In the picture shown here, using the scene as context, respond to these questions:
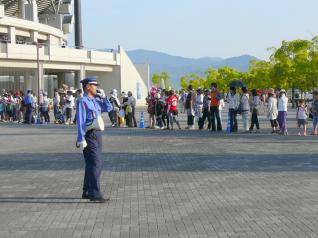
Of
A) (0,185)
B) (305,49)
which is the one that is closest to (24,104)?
(0,185)

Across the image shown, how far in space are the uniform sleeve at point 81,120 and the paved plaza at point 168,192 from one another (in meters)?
0.97

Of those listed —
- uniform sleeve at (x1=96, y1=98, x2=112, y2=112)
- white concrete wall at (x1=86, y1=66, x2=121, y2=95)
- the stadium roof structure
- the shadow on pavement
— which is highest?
the stadium roof structure

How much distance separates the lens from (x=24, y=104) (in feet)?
88.9

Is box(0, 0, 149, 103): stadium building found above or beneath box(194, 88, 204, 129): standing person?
above

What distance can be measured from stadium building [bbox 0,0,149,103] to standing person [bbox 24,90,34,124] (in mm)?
16211

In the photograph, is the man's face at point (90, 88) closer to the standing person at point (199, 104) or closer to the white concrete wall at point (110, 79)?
the standing person at point (199, 104)

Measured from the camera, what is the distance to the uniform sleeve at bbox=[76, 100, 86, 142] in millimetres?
7622

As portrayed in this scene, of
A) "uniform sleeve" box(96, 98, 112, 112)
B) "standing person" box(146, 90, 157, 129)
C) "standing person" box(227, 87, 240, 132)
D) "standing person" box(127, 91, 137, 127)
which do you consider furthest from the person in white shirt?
"uniform sleeve" box(96, 98, 112, 112)

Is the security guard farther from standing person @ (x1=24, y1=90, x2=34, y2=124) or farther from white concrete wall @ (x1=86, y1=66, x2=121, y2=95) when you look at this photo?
white concrete wall @ (x1=86, y1=66, x2=121, y2=95)

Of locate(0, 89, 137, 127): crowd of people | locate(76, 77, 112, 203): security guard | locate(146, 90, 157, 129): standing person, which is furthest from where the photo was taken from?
locate(0, 89, 137, 127): crowd of people

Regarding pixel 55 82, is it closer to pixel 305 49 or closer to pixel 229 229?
pixel 305 49

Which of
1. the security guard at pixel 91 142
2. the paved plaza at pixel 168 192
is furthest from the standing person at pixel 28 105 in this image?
the security guard at pixel 91 142

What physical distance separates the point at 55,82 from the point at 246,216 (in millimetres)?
57817

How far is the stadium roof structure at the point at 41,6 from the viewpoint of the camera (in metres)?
60.6
